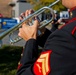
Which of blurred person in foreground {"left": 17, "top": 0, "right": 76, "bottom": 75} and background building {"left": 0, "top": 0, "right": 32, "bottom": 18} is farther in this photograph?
background building {"left": 0, "top": 0, "right": 32, "bottom": 18}

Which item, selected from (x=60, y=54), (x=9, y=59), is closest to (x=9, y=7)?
(x=9, y=59)

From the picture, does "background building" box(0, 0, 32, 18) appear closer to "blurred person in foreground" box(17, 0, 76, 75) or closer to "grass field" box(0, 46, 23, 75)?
"grass field" box(0, 46, 23, 75)

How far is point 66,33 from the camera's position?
146 cm

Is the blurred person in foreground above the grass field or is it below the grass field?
above

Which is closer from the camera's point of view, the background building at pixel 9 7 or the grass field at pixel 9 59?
the grass field at pixel 9 59

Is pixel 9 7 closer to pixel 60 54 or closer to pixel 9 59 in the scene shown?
pixel 9 59

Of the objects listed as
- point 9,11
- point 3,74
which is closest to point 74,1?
point 3,74

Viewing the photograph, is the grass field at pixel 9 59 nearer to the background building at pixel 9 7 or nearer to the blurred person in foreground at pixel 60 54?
the blurred person in foreground at pixel 60 54

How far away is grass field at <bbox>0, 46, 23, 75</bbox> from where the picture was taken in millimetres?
6209

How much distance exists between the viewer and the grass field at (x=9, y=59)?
6209 millimetres

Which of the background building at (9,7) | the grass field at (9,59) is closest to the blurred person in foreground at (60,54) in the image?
the grass field at (9,59)

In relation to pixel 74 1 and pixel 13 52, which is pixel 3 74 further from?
pixel 74 1

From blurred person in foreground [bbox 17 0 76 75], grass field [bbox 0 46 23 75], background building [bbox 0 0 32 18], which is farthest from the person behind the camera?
background building [bbox 0 0 32 18]

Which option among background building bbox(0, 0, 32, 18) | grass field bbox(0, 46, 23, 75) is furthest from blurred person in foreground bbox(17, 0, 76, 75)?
background building bbox(0, 0, 32, 18)
